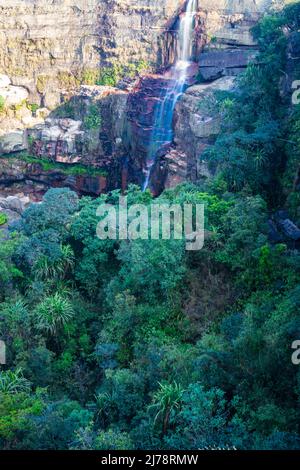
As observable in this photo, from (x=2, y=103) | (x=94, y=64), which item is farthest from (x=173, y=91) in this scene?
(x=2, y=103)

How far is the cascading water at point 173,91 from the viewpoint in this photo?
97.2ft

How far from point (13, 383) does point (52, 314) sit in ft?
11.0

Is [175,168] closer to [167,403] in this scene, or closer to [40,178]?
[40,178]

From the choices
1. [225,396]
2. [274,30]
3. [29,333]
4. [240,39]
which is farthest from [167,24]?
[225,396]

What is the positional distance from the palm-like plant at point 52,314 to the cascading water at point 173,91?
40.5 ft

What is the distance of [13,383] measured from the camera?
15.8 meters

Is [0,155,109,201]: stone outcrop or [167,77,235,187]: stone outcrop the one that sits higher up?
[167,77,235,187]: stone outcrop

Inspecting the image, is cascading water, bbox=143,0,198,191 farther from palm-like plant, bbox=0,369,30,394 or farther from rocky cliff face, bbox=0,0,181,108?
palm-like plant, bbox=0,369,30,394

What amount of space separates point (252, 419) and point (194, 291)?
6.66 m

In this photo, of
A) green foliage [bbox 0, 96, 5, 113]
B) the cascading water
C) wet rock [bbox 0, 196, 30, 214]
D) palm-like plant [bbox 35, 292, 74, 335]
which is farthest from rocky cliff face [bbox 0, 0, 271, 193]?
palm-like plant [bbox 35, 292, 74, 335]

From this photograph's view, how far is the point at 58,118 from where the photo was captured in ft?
121

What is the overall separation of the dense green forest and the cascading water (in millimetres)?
5015

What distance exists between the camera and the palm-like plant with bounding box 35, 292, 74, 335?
18.4 meters

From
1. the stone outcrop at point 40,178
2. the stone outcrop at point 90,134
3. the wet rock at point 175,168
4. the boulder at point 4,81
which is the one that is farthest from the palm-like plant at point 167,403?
the boulder at point 4,81
